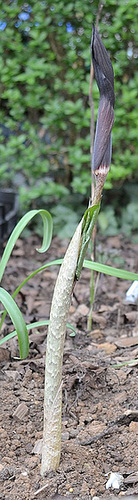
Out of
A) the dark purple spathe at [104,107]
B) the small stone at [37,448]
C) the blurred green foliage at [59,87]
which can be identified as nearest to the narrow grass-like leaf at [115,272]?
the dark purple spathe at [104,107]

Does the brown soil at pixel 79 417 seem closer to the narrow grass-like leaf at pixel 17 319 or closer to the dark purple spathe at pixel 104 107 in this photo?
the narrow grass-like leaf at pixel 17 319

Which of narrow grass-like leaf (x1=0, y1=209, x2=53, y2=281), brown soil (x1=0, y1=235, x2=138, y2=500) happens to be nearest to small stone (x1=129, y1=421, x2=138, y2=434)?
brown soil (x1=0, y1=235, x2=138, y2=500)

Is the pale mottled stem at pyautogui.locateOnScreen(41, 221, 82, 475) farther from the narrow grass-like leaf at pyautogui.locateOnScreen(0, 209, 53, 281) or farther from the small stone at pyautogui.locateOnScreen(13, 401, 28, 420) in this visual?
the narrow grass-like leaf at pyautogui.locateOnScreen(0, 209, 53, 281)

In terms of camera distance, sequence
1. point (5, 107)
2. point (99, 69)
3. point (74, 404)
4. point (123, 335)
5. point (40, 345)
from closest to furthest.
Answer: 1. point (99, 69)
2. point (74, 404)
3. point (40, 345)
4. point (123, 335)
5. point (5, 107)


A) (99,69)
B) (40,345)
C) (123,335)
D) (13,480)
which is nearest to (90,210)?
(99,69)

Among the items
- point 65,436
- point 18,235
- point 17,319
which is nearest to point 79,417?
point 65,436

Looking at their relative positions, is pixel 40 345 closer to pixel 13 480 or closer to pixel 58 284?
pixel 13 480
